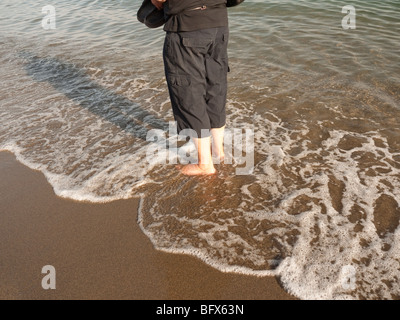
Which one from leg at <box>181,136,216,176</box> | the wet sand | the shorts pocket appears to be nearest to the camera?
the wet sand

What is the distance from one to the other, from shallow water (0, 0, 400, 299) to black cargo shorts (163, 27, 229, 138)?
70 cm

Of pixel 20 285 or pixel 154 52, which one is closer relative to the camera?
pixel 20 285

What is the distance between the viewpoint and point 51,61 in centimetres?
643

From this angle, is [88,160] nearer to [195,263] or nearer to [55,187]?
[55,187]

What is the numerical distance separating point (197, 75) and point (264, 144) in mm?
1415

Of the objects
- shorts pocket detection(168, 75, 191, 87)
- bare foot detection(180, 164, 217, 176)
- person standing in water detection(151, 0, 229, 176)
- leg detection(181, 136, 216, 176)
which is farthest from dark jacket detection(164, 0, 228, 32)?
bare foot detection(180, 164, 217, 176)

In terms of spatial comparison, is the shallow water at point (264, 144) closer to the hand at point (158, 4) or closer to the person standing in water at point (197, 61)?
the person standing in water at point (197, 61)

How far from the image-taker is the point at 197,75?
8.11ft

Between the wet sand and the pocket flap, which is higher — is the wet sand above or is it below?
below

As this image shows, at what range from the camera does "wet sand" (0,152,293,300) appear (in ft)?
6.59

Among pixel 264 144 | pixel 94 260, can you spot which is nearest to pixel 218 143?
pixel 264 144

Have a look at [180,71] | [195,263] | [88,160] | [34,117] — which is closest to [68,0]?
[34,117]

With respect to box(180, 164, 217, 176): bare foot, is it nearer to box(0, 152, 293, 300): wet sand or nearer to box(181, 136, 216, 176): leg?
box(181, 136, 216, 176): leg

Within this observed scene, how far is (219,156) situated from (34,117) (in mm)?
A: 2819
